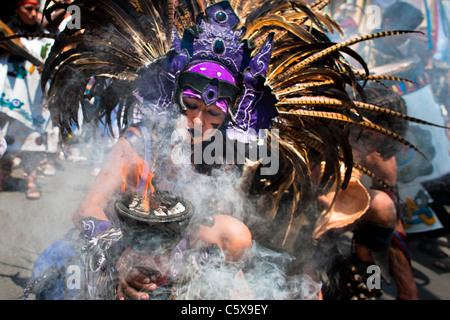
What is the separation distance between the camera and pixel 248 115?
70.9 inches

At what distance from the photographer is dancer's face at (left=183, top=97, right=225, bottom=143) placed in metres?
1.65

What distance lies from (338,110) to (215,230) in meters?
1.05

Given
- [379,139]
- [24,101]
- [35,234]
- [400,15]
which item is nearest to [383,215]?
[379,139]

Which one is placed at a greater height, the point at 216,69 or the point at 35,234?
the point at 216,69

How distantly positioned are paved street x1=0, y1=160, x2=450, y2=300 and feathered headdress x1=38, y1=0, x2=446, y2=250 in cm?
121

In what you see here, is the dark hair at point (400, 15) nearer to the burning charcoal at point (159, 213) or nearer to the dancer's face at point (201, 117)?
the dancer's face at point (201, 117)

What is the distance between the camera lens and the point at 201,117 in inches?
66.1

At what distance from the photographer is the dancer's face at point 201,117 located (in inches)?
Result: 65.0

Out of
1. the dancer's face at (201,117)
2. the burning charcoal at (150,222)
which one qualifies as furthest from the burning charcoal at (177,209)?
the dancer's face at (201,117)

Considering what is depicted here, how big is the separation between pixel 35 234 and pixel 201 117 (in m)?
1.98

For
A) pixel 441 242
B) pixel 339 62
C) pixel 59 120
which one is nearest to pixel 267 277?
pixel 339 62

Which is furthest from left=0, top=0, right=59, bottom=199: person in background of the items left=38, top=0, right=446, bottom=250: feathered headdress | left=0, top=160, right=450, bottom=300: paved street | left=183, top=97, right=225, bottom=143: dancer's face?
left=183, top=97, right=225, bottom=143: dancer's face

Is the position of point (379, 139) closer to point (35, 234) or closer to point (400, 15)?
point (400, 15)

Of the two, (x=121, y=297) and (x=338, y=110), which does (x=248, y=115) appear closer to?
(x=338, y=110)
